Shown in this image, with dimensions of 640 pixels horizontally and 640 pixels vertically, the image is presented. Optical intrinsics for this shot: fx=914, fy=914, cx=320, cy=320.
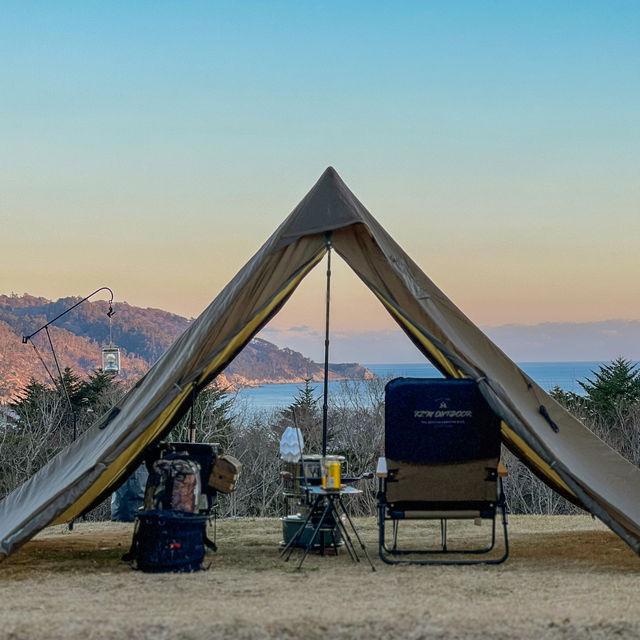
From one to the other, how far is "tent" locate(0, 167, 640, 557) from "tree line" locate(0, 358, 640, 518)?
17157 millimetres

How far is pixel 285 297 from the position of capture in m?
5.70

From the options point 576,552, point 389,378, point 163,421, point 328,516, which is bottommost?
point 576,552

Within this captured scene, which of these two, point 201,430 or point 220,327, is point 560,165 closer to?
point 220,327

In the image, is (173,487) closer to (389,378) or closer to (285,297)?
(285,297)

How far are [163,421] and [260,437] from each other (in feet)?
75.5

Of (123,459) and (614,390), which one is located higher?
(614,390)

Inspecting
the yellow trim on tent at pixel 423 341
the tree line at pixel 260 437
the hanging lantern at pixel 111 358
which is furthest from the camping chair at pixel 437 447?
the tree line at pixel 260 437

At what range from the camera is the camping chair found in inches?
197

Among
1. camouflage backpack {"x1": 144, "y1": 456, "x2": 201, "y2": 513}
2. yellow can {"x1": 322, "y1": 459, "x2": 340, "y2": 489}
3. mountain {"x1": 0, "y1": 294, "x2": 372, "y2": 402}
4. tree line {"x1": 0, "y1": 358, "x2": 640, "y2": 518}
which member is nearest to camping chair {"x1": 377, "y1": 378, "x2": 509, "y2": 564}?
yellow can {"x1": 322, "y1": 459, "x2": 340, "y2": 489}

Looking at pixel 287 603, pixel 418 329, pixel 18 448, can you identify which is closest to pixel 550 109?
pixel 418 329

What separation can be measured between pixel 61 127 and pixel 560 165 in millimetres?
6689

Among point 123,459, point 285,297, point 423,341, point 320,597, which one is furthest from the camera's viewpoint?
point 423,341

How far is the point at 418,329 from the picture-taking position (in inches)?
205

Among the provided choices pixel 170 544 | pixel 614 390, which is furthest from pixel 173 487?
pixel 614 390
